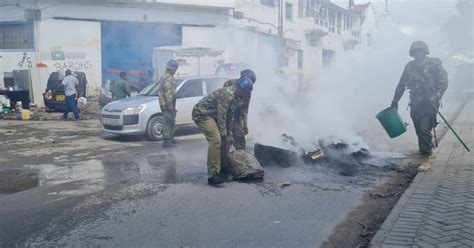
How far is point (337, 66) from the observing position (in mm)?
14102

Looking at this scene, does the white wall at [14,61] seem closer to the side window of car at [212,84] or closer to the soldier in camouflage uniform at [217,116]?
the side window of car at [212,84]

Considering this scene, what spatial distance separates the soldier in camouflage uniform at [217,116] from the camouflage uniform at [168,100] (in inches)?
132

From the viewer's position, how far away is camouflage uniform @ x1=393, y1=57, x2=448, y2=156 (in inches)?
291

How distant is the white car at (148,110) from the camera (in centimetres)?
1068

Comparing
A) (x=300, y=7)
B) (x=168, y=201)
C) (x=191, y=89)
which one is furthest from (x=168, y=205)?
(x=300, y=7)

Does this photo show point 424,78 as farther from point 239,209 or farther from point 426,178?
point 239,209

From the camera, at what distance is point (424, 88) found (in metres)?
7.45

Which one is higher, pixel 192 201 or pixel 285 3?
pixel 285 3

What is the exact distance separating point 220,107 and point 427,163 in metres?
3.23

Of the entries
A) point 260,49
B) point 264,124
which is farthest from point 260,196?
point 260,49

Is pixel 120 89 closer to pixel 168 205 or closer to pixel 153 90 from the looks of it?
pixel 153 90

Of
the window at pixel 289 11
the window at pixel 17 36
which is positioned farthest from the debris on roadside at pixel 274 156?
the window at pixel 289 11

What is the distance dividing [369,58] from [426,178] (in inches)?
359

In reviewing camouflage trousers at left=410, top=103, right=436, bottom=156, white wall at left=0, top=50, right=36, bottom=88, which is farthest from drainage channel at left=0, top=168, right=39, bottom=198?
white wall at left=0, top=50, right=36, bottom=88
